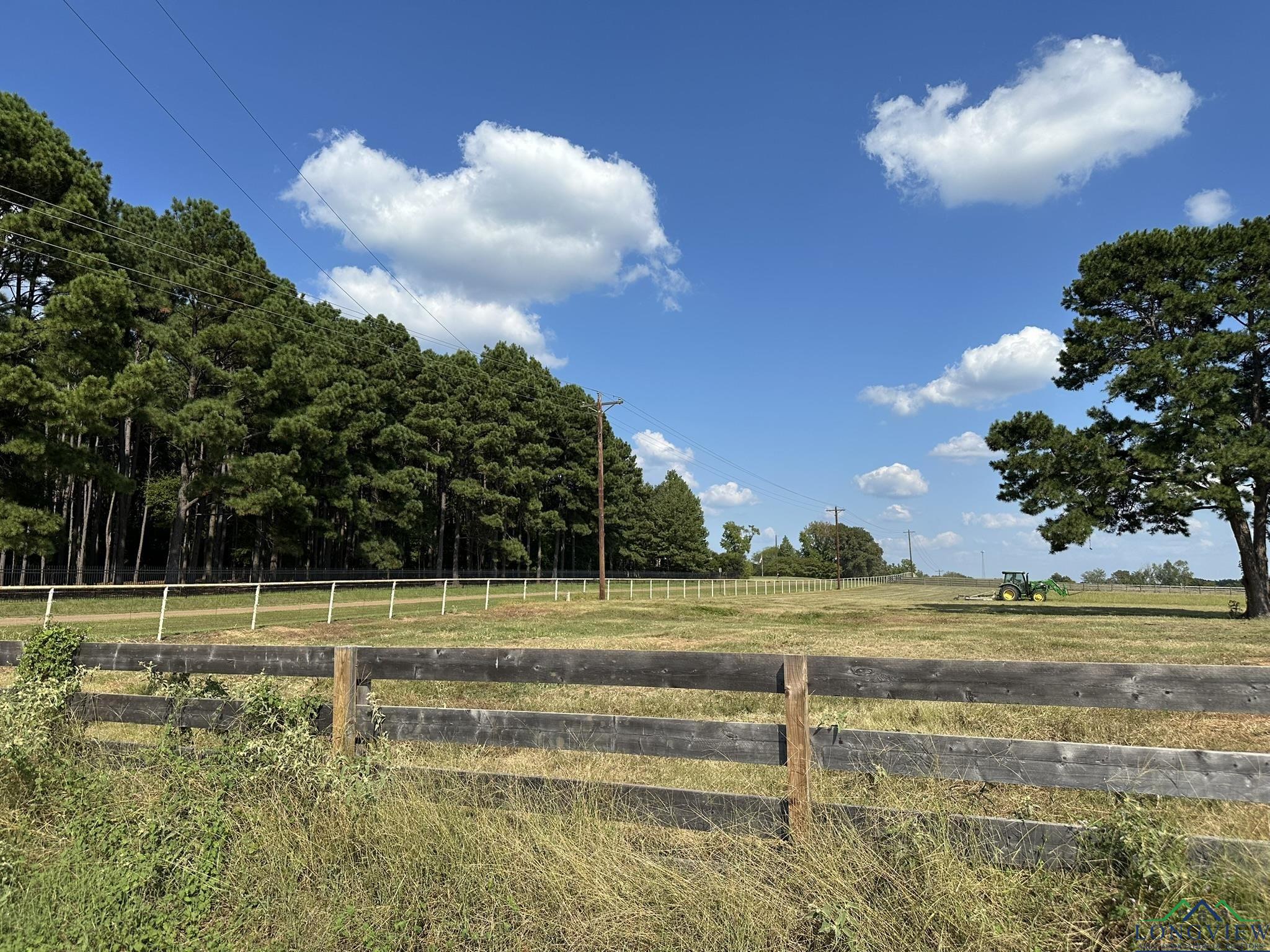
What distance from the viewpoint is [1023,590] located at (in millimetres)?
53031

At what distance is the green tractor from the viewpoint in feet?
173

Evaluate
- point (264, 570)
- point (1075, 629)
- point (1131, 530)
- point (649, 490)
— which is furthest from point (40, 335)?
point (649, 490)

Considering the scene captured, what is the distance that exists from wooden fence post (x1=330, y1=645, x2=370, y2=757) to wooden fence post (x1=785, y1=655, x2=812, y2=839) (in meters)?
2.78

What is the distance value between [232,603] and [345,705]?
1180 inches

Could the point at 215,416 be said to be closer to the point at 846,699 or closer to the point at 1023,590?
the point at 846,699

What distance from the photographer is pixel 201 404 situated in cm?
3222

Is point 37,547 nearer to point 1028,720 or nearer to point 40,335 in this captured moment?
point 40,335

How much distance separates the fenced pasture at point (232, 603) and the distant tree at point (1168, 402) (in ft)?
72.5

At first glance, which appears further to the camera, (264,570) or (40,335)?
(264,570)

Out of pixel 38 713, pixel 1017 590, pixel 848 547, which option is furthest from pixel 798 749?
pixel 848 547

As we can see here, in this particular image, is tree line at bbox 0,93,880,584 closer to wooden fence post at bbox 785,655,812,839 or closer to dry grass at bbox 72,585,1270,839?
dry grass at bbox 72,585,1270,839

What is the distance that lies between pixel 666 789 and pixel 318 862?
1.88 metres

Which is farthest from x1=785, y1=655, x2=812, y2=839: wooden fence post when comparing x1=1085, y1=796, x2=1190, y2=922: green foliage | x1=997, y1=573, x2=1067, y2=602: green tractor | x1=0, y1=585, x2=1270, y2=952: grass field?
x1=997, y1=573, x2=1067, y2=602: green tractor

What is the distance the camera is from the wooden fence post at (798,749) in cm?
336
